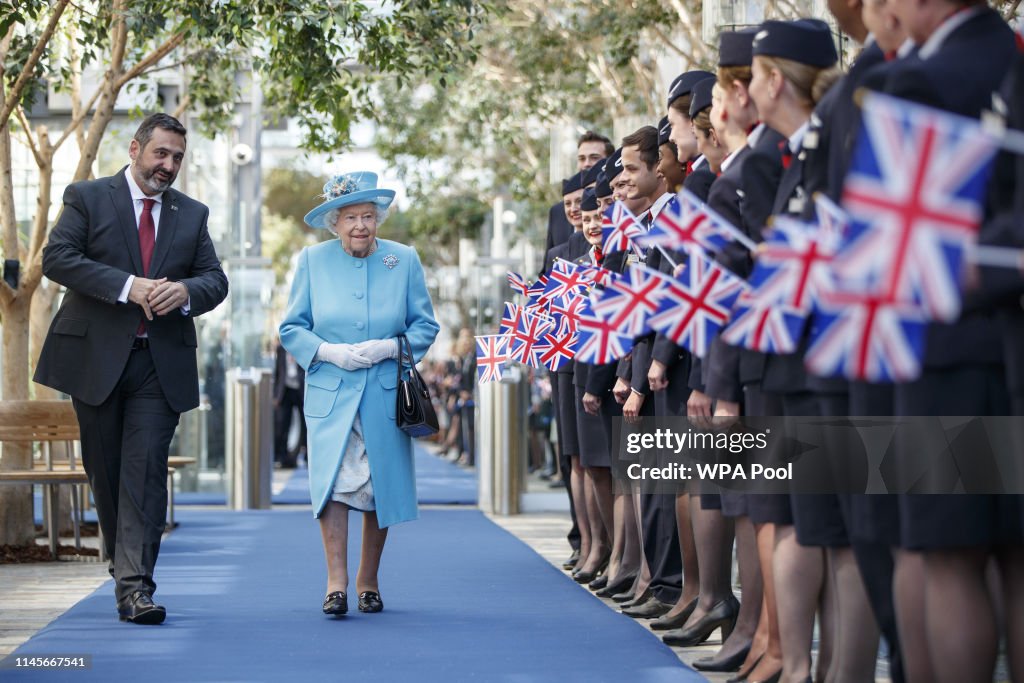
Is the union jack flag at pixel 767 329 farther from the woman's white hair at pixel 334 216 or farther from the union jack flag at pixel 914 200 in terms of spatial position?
the woman's white hair at pixel 334 216

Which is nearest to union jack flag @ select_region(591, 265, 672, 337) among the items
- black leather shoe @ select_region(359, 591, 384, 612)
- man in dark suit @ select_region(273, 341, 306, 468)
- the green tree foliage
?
black leather shoe @ select_region(359, 591, 384, 612)

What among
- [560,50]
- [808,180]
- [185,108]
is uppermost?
[560,50]

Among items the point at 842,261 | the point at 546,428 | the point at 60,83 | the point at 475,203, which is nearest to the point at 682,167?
the point at 842,261

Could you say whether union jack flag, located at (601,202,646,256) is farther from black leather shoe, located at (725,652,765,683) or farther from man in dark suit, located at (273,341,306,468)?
man in dark suit, located at (273,341,306,468)

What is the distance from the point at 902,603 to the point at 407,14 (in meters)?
8.27

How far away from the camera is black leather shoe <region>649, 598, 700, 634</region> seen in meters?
6.53

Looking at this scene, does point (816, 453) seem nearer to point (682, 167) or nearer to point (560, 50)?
point (682, 167)

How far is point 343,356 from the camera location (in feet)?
23.6

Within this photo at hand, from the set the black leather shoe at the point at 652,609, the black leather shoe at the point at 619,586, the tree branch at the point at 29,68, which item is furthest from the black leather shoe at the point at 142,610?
the tree branch at the point at 29,68

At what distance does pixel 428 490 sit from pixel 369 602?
399 inches

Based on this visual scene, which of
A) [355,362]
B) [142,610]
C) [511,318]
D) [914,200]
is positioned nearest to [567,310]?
[511,318]

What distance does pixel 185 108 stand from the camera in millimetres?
13953

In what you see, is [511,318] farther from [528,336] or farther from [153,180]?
[153,180]

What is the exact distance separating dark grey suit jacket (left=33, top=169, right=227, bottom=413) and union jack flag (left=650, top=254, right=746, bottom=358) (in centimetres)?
305
